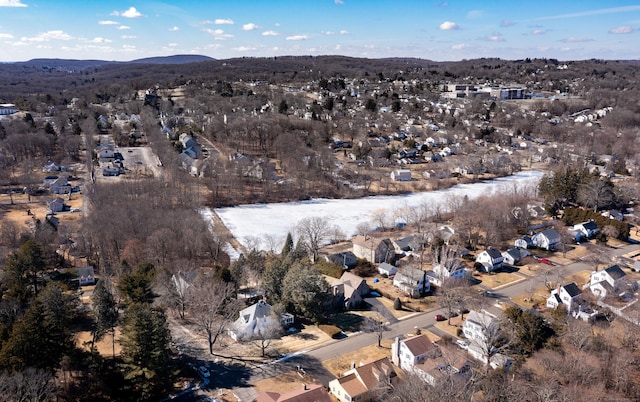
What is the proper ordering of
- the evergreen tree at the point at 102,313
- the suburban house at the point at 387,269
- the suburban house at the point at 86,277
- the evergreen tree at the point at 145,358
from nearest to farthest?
the evergreen tree at the point at 145,358, the evergreen tree at the point at 102,313, the suburban house at the point at 86,277, the suburban house at the point at 387,269

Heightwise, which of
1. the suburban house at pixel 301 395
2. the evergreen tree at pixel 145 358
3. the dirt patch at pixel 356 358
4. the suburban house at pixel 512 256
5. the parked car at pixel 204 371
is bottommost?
the dirt patch at pixel 356 358

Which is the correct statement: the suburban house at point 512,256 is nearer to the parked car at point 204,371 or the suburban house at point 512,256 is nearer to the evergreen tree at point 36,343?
the parked car at point 204,371

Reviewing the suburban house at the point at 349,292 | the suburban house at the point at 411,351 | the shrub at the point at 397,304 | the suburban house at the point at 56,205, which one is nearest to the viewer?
the suburban house at the point at 411,351

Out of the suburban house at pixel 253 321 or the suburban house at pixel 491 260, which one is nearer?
the suburban house at pixel 253 321

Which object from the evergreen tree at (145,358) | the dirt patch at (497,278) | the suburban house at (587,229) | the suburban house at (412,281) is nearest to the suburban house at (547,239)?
the suburban house at (587,229)

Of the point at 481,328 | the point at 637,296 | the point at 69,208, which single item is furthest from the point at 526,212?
the point at 69,208

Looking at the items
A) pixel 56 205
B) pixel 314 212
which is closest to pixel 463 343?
pixel 314 212

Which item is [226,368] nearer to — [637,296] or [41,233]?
[41,233]
